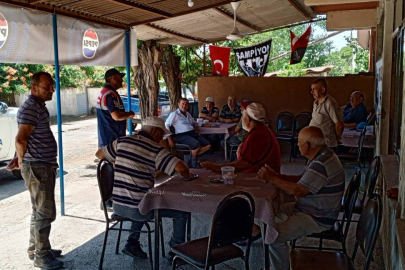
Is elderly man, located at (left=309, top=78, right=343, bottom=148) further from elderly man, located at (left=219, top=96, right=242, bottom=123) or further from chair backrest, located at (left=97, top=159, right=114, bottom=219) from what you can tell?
elderly man, located at (left=219, top=96, right=242, bottom=123)

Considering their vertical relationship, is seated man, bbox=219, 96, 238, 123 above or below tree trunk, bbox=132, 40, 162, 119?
below

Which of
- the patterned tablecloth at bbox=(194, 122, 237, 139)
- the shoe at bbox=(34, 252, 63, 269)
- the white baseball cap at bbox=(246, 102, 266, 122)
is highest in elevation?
the white baseball cap at bbox=(246, 102, 266, 122)

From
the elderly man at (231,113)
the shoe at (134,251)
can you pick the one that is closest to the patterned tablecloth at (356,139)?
the elderly man at (231,113)

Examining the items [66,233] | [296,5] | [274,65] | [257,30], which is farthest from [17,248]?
[274,65]

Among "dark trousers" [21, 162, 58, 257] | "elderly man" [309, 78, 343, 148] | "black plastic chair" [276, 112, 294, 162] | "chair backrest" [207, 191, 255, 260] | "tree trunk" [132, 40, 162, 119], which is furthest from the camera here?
"black plastic chair" [276, 112, 294, 162]

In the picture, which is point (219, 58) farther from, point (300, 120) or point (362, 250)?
point (362, 250)

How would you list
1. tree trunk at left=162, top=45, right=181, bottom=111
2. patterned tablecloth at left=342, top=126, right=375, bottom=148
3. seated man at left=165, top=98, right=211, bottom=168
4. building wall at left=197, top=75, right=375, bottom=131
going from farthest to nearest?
tree trunk at left=162, top=45, right=181, bottom=111 → building wall at left=197, top=75, right=375, bottom=131 → seated man at left=165, top=98, right=211, bottom=168 → patterned tablecloth at left=342, top=126, right=375, bottom=148

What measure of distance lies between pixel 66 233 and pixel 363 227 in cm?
341

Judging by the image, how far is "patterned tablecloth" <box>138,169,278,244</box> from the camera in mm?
3273

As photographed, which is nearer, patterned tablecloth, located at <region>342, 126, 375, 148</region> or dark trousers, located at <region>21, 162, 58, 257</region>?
dark trousers, located at <region>21, 162, 58, 257</region>

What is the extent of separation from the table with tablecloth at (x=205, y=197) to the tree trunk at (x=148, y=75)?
6051mm

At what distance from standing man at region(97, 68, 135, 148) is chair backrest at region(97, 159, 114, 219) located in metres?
1.32

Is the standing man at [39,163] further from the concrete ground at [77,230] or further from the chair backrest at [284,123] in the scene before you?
the chair backrest at [284,123]

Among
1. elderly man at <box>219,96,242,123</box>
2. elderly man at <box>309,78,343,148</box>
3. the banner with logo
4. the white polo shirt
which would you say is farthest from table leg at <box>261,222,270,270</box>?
elderly man at <box>219,96,242,123</box>
